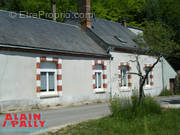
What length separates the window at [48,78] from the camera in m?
13.3

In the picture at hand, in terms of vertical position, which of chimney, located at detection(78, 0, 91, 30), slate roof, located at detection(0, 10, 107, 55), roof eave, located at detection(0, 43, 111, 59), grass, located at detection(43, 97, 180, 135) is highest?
Result: chimney, located at detection(78, 0, 91, 30)

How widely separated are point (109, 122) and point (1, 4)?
28315 millimetres

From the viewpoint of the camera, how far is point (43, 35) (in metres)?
14.7

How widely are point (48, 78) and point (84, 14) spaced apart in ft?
28.6

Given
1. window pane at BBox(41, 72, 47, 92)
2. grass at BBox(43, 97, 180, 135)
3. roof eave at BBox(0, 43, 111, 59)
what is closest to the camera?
grass at BBox(43, 97, 180, 135)

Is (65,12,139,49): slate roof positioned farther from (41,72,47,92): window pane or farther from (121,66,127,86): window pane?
(41,72,47,92): window pane

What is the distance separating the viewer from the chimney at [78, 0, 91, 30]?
781 inches

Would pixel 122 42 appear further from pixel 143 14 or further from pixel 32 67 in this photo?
pixel 143 14

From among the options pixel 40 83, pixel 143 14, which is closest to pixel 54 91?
pixel 40 83

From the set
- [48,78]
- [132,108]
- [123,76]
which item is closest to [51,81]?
[48,78]

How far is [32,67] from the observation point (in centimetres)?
1260

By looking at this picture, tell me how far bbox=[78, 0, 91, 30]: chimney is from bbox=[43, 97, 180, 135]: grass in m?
11.9

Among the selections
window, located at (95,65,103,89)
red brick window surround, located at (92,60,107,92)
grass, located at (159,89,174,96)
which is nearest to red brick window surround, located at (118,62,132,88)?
red brick window surround, located at (92,60,107,92)

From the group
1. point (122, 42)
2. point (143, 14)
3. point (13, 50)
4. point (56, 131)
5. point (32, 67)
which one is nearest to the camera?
point (56, 131)
